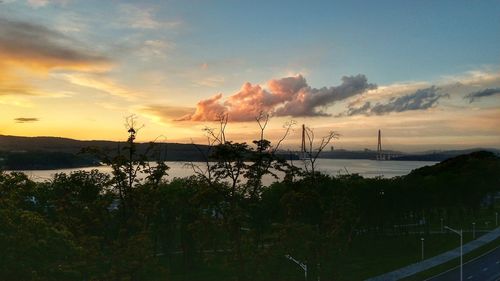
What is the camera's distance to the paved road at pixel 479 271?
59688 mm

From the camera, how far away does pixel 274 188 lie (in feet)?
254

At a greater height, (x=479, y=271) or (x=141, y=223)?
(x=141, y=223)

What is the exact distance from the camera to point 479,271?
63.2 meters

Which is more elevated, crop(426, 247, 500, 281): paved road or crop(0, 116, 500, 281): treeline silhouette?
crop(0, 116, 500, 281): treeline silhouette

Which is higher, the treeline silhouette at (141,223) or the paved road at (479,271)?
the treeline silhouette at (141,223)

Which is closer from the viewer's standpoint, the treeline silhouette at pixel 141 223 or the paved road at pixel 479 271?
the treeline silhouette at pixel 141 223

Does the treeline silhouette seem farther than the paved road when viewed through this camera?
No

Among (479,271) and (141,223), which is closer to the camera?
(141,223)

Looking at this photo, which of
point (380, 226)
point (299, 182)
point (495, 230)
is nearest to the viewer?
point (299, 182)

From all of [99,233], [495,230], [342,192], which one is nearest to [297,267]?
[342,192]

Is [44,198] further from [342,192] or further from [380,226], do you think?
[380,226]

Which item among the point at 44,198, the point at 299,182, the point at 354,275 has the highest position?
the point at 299,182

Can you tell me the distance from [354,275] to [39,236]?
45.0 metres

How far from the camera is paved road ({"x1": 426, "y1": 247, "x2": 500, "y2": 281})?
196 ft
